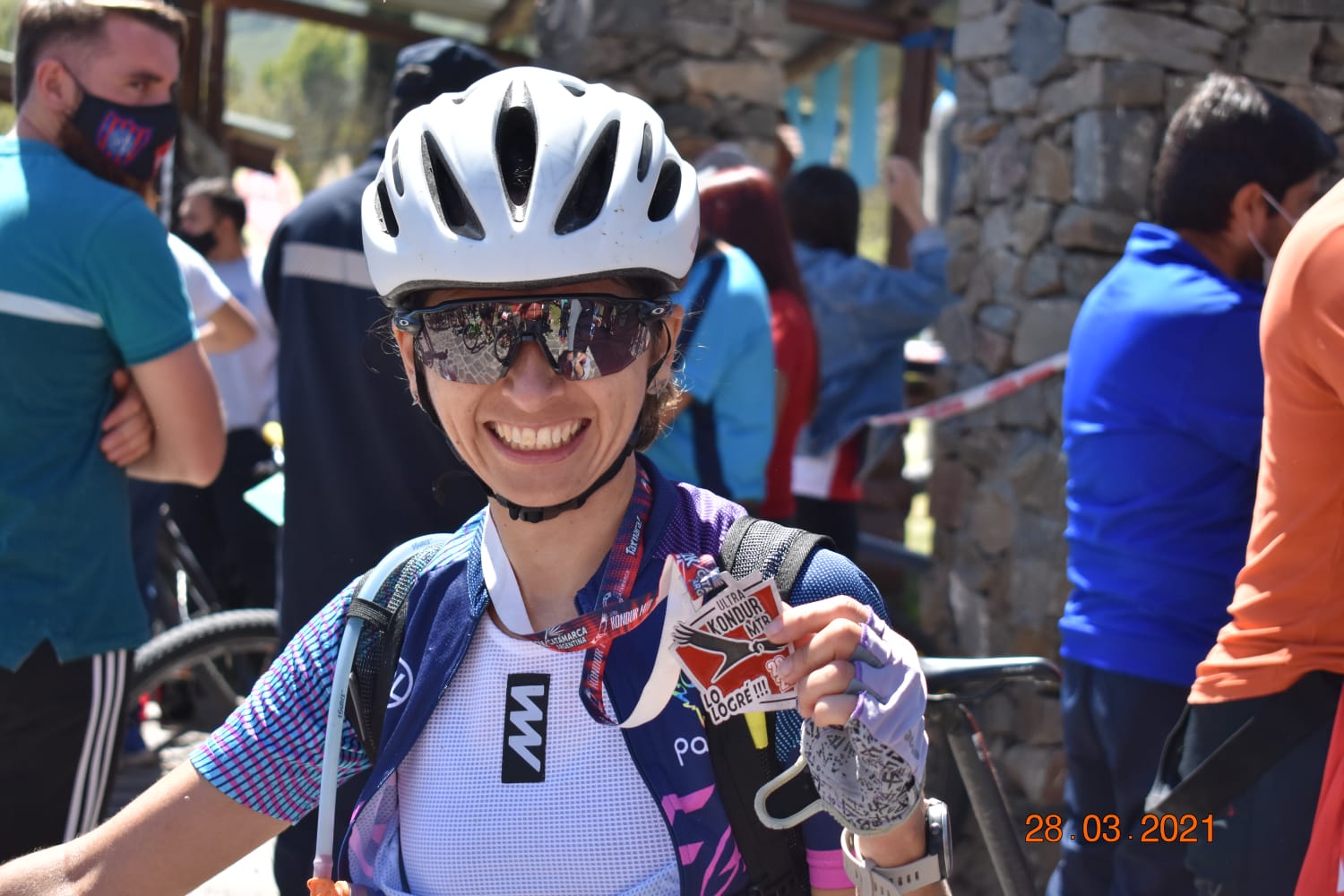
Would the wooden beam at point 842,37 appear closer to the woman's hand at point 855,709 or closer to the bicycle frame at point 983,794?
the bicycle frame at point 983,794

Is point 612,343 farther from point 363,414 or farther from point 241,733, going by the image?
point 363,414

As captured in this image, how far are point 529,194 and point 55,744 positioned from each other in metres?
1.75

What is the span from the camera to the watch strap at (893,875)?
1.50 meters

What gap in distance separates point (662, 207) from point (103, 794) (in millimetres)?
1907

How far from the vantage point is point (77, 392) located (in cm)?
279

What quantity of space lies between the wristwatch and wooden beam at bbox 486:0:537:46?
9700mm

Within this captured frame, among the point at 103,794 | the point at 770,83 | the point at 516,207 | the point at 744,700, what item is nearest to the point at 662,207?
the point at 516,207

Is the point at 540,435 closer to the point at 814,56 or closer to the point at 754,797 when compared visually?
the point at 754,797

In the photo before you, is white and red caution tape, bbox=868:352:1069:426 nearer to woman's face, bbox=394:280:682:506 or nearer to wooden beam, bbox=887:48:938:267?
woman's face, bbox=394:280:682:506

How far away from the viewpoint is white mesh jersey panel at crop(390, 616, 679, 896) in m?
1.60

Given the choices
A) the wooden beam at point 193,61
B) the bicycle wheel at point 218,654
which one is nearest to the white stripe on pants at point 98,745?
the bicycle wheel at point 218,654

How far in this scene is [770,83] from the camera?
7.62 m

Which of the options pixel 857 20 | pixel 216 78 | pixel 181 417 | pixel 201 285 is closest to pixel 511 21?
pixel 216 78

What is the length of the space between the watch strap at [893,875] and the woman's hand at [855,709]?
81 millimetres
